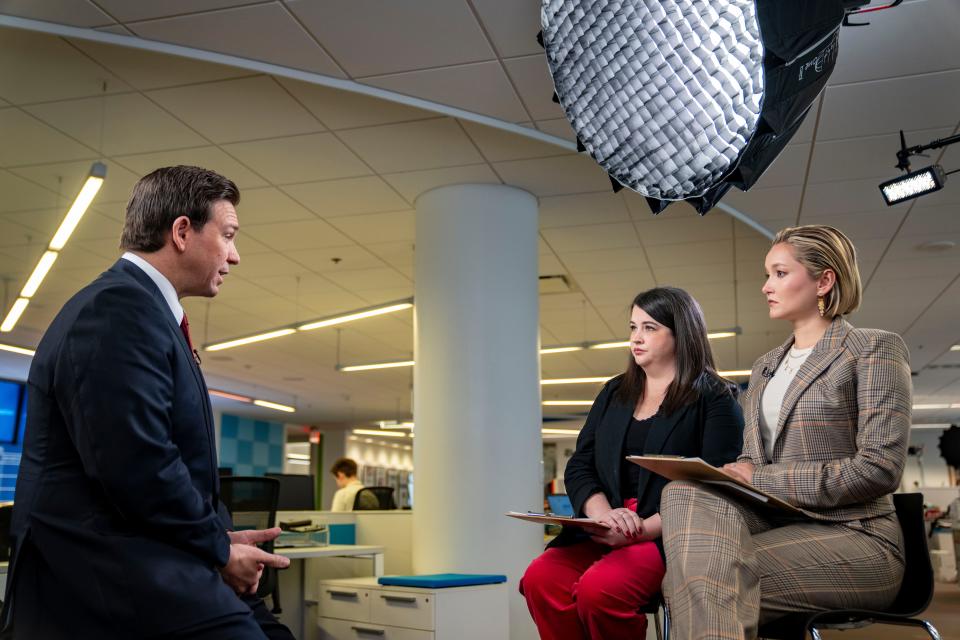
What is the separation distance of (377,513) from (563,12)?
5.88 m

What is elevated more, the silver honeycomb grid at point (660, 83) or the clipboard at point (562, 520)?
the silver honeycomb grid at point (660, 83)

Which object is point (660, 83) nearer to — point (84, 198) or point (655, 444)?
point (655, 444)

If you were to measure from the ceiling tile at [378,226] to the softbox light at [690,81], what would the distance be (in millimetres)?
5394

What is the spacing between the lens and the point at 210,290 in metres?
1.72

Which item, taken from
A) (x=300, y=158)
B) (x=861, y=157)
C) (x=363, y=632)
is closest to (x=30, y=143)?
(x=300, y=158)

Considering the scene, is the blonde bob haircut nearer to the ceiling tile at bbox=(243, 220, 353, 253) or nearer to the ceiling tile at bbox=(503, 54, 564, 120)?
the ceiling tile at bbox=(503, 54, 564, 120)

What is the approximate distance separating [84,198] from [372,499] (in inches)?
177

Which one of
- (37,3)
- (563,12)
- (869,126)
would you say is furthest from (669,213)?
(563,12)

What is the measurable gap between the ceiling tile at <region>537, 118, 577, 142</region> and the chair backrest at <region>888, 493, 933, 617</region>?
3.21 metres

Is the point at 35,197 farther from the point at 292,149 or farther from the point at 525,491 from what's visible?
the point at 525,491

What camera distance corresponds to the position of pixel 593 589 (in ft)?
5.88

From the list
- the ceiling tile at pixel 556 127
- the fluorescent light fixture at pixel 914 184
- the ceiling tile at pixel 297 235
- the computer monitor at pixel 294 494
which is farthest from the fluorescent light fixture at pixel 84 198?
the fluorescent light fixture at pixel 914 184

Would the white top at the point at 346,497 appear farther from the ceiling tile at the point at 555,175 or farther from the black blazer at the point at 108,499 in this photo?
the black blazer at the point at 108,499

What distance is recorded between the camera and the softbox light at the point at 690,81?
2.65 ft
